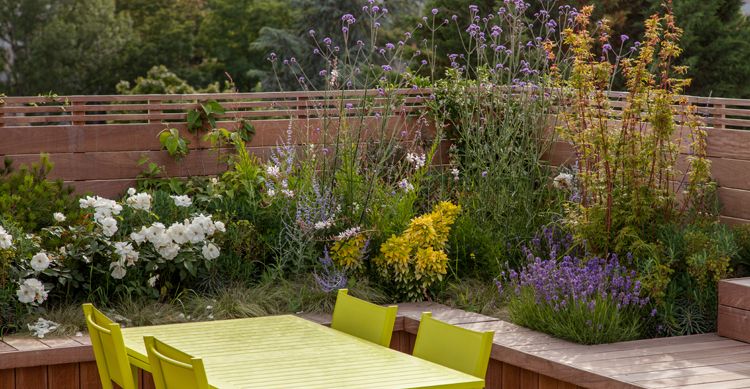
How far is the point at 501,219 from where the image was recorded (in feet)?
23.2

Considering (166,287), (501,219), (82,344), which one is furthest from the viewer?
(501,219)

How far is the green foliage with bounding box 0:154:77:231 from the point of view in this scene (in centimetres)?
616

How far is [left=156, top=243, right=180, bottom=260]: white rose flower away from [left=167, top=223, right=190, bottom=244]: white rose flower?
0.13 ft

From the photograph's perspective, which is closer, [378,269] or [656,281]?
[656,281]

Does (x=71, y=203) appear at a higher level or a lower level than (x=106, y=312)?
higher

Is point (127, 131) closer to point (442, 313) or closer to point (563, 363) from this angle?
point (442, 313)

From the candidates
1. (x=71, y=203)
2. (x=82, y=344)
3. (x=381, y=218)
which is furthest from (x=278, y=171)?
(x=82, y=344)

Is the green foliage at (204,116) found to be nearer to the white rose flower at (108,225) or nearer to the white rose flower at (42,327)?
the white rose flower at (108,225)

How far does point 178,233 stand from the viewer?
19.9ft

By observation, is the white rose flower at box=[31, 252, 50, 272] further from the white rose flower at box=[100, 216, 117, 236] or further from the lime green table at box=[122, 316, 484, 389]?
the lime green table at box=[122, 316, 484, 389]

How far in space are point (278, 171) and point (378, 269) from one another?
95cm

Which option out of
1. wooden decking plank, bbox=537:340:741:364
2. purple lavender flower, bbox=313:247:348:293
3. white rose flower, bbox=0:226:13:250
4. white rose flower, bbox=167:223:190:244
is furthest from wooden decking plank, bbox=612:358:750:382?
white rose flower, bbox=0:226:13:250

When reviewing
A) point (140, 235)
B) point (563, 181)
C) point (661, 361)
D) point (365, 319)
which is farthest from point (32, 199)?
point (661, 361)

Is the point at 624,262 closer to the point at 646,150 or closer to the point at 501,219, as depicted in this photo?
the point at 646,150
